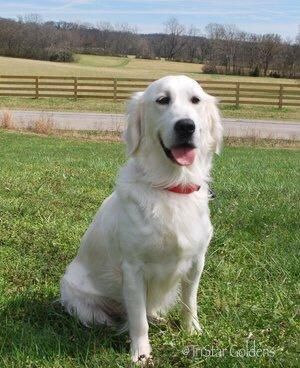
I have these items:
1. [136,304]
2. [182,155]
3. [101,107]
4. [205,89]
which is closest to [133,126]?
[182,155]

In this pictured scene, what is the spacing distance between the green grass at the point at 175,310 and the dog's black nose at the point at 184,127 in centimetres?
109

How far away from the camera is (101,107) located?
28.6 m

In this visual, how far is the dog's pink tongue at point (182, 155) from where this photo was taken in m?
2.92

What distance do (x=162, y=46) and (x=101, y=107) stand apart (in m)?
54.7

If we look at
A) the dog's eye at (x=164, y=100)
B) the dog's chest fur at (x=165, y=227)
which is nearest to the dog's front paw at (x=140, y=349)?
the dog's chest fur at (x=165, y=227)

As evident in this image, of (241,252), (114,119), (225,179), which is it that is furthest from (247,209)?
(114,119)

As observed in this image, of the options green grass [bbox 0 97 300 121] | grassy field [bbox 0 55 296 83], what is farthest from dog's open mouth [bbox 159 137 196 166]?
grassy field [bbox 0 55 296 83]

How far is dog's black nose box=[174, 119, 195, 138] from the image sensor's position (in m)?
2.82

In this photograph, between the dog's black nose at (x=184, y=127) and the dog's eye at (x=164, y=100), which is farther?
the dog's eye at (x=164, y=100)

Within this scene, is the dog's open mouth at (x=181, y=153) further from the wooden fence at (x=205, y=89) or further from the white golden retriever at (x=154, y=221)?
the wooden fence at (x=205, y=89)

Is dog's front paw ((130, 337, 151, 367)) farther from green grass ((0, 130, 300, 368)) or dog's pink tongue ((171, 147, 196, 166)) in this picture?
dog's pink tongue ((171, 147, 196, 166))

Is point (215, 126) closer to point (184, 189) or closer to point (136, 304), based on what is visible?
point (184, 189)

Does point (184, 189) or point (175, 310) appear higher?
point (184, 189)

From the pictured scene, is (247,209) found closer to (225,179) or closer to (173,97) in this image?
(225,179)
